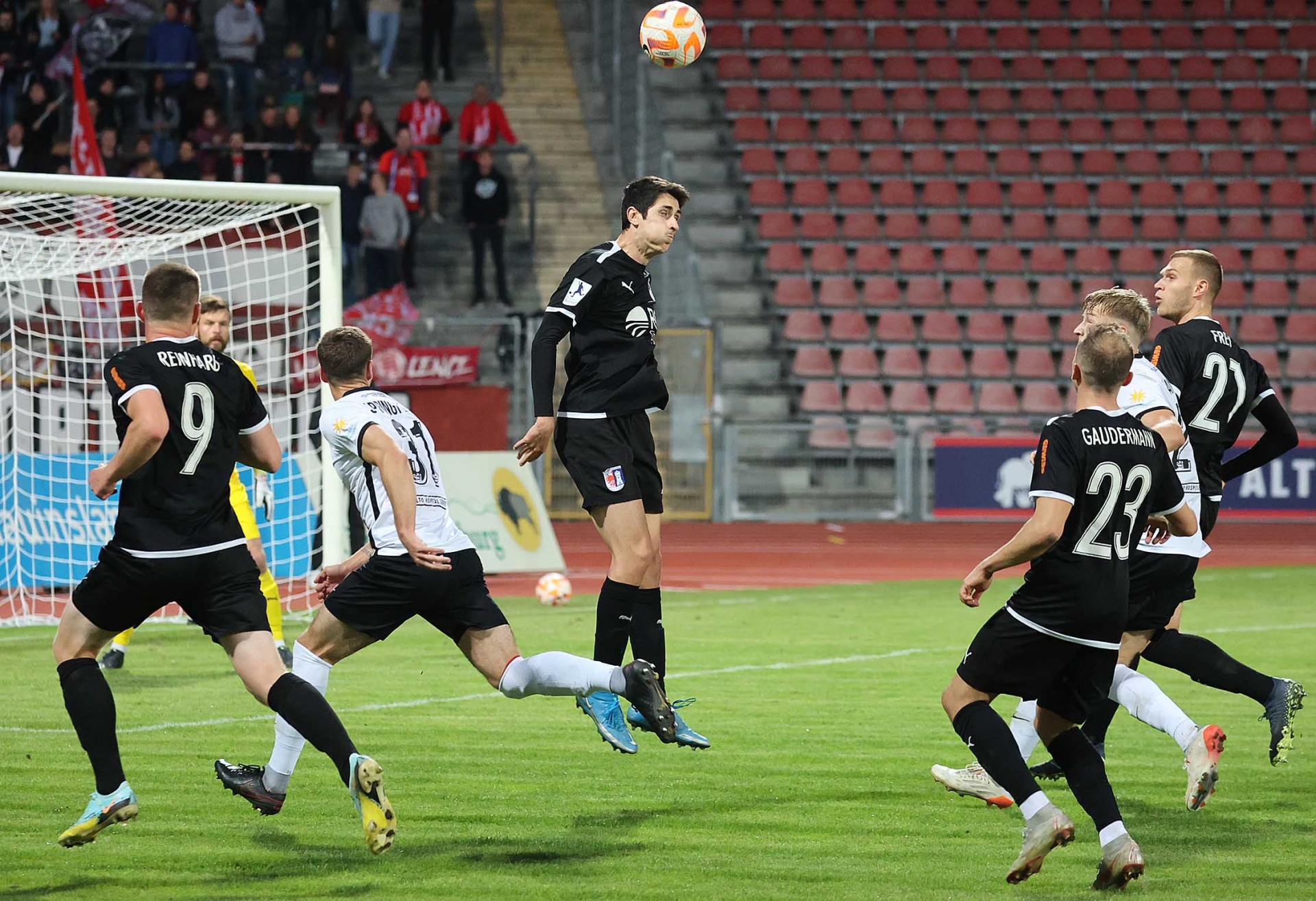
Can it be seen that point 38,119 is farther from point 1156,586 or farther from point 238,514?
point 1156,586

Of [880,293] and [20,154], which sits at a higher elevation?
[20,154]

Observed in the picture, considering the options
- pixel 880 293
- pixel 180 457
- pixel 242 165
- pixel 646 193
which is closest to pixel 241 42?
pixel 242 165

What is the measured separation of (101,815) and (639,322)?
9.98 ft

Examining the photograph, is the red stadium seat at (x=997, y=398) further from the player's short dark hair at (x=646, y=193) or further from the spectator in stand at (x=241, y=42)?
the player's short dark hair at (x=646, y=193)

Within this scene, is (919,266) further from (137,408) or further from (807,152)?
(137,408)

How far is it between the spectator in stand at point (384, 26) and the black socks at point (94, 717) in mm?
20612

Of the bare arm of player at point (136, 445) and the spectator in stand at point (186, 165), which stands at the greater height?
the spectator in stand at point (186, 165)

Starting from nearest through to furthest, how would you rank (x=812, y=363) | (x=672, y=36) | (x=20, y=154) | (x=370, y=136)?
(x=672, y=36) < (x=20, y=154) < (x=370, y=136) < (x=812, y=363)

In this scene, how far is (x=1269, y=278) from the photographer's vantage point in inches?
932

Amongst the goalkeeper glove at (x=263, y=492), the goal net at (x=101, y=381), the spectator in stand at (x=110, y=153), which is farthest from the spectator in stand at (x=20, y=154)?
the goalkeeper glove at (x=263, y=492)

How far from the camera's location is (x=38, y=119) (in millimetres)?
20688

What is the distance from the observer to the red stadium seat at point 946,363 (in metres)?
22.6

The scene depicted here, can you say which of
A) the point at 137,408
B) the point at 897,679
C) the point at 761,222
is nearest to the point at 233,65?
the point at 761,222

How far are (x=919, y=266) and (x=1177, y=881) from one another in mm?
18598
